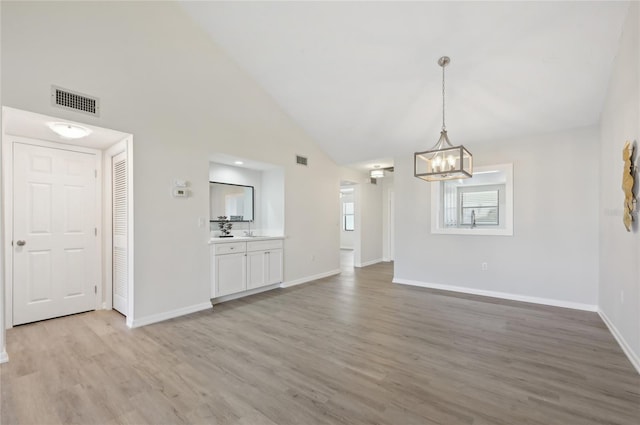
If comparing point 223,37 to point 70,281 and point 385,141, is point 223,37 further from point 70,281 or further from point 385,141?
point 70,281

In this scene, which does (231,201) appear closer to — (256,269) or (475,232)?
(256,269)

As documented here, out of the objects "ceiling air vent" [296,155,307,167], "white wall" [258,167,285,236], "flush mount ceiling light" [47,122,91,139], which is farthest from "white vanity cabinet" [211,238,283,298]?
"flush mount ceiling light" [47,122,91,139]

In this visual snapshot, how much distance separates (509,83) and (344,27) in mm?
2127

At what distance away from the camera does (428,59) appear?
137 inches

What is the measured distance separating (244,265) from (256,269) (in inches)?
9.9

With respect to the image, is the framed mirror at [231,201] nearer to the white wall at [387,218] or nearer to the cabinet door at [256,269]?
the cabinet door at [256,269]

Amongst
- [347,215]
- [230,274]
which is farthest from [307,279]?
[347,215]

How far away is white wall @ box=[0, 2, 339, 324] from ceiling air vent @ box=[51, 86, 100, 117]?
0.18 feet

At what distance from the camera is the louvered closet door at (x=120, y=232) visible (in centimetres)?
362

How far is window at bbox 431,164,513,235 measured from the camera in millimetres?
4621

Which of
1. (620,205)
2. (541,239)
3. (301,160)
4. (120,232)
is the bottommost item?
(541,239)

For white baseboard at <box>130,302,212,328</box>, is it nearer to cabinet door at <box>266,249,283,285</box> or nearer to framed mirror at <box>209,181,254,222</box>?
cabinet door at <box>266,249,283,285</box>

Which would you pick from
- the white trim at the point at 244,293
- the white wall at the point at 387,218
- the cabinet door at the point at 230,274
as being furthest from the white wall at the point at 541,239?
the cabinet door at the point at 230,274

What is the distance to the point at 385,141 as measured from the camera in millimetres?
5316
